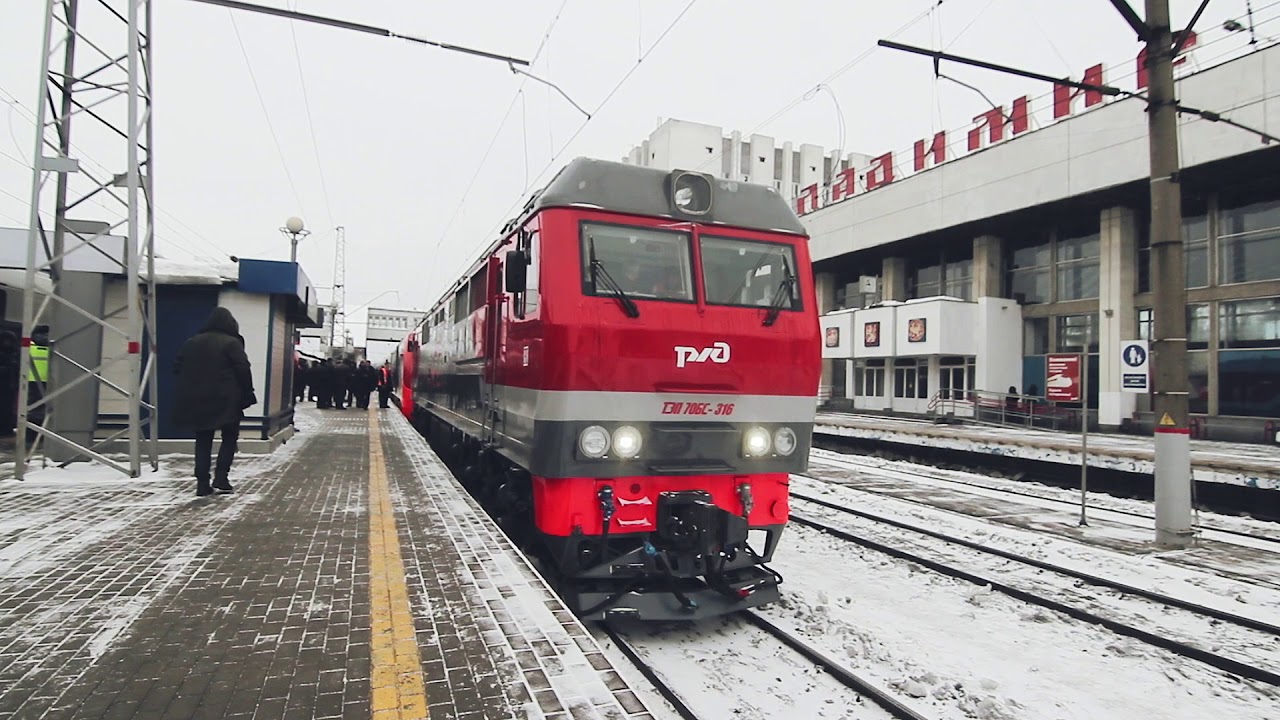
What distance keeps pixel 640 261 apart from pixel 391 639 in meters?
2.95

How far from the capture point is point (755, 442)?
5180mm

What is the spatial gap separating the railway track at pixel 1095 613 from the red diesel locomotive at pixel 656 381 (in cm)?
238

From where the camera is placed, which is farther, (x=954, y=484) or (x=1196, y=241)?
(x=1196, y=241)

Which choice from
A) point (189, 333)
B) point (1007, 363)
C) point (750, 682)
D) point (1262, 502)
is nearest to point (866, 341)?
point (1007, 363)

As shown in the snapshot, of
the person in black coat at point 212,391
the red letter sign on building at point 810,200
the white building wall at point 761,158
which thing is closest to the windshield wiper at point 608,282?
the person in black coat at point 212,391

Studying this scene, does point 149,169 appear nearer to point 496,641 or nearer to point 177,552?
point 177,552

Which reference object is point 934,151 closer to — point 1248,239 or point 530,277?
→ point 1248,239

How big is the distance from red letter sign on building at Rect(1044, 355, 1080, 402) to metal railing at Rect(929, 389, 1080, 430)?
0.37m

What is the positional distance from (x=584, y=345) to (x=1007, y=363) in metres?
27.7

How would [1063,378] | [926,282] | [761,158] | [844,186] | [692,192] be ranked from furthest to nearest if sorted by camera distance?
[761,158] → [844,186] → [926,282] → [1063,378] → [692,192]

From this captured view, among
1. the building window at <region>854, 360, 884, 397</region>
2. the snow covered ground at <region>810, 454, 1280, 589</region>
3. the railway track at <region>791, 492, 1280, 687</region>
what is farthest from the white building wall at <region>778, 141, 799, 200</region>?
the railway track at <region>791, 492, 1280, 687</region>

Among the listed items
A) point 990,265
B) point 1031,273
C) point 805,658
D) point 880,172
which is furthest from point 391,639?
point 880,172

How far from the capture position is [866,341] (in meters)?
31.8

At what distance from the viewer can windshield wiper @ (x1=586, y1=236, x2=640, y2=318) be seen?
4.83 metres
